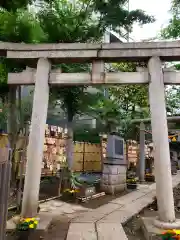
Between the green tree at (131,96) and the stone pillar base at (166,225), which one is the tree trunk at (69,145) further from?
the green tree at (131,96)

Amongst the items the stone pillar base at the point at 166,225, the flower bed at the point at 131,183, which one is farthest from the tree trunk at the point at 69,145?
the stone pillar base at the point at 166,225

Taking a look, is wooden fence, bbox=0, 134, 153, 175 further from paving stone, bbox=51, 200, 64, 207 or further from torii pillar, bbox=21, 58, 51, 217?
paving stone, bbox=51, 200, 64, 207

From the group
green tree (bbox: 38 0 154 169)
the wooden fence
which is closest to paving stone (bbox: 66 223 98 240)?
the wooden fence

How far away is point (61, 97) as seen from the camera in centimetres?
1099

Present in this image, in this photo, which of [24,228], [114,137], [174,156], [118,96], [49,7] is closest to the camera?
[24,228]

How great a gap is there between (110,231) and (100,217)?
1341mm

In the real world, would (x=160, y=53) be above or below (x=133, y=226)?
above

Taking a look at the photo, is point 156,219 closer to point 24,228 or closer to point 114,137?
point 24,228

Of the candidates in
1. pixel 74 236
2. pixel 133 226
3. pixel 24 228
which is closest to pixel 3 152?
pixel 24 228

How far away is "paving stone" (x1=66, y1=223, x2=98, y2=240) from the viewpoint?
5358 millimetres

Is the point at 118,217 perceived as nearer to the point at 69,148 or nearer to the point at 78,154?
the point at 69,148

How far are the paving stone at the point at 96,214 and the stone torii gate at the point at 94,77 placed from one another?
138 centimetres

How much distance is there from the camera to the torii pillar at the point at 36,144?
6.35 metres

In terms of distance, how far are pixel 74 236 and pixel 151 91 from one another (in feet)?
13.2
